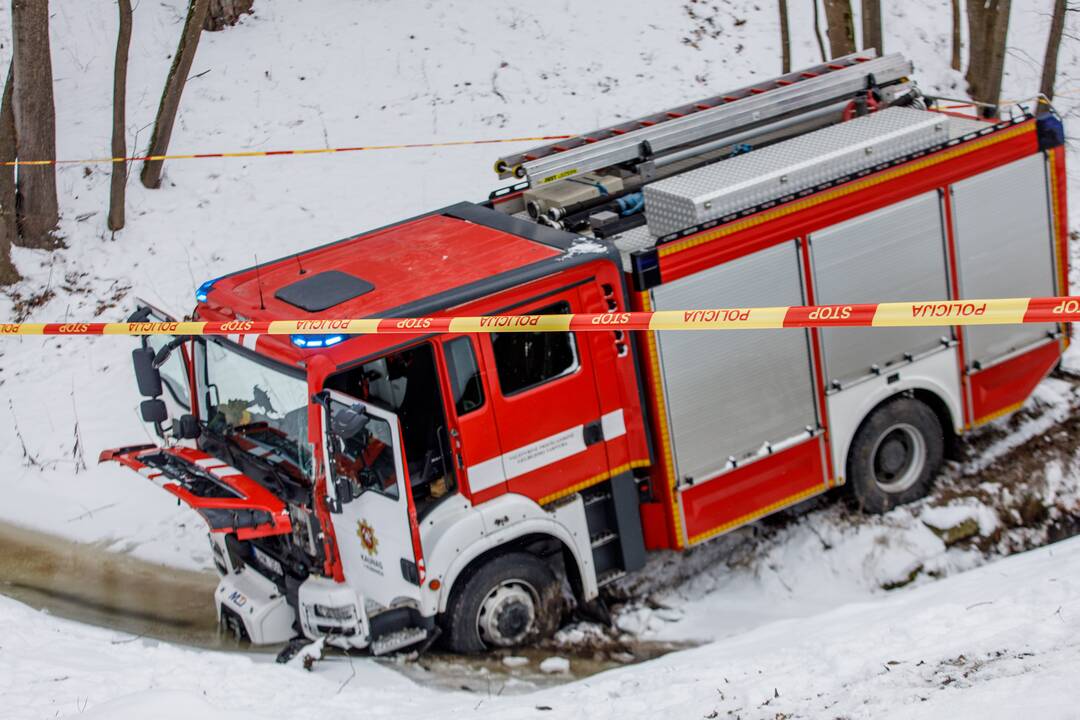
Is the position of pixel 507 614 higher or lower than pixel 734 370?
lower

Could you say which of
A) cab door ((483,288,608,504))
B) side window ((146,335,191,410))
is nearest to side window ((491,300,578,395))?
cab door ((483,288,608,504))

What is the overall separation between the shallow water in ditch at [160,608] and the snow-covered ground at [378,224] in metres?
0.19

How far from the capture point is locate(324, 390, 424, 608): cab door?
6.70 metres

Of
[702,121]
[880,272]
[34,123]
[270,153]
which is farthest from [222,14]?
[880,272]

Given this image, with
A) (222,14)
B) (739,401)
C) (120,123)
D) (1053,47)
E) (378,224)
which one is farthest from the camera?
(222,14)

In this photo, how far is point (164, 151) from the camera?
14203 mm

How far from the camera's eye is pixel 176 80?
13656 mm

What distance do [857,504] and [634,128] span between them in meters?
3.08

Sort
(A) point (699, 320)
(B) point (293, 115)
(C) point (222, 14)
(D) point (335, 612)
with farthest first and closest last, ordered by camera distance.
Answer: (C) point (222, 14), (B) point (293, 115), (D) point (335, 612), (A) point (699, 320)

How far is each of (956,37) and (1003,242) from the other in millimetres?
9109

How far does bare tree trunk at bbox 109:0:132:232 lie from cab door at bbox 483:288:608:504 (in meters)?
7.75

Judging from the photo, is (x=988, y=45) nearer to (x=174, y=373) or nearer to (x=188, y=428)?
(x=174, y=373)

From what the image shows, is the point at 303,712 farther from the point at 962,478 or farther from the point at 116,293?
the point at 116,293

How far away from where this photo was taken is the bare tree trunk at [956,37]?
650 inches
